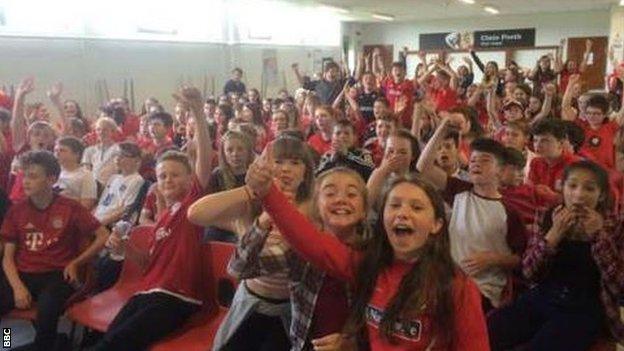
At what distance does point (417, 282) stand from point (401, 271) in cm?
9

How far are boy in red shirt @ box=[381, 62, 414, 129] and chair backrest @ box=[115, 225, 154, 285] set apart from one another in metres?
4.18

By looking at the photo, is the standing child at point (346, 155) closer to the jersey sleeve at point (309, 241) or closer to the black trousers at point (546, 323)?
the black trousers at point (546, 323)

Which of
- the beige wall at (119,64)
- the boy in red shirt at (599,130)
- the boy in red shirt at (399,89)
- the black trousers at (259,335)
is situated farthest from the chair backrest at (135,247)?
the beige wall at (119,64)

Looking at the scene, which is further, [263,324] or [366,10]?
[366,10]

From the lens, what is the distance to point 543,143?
360 centimetres

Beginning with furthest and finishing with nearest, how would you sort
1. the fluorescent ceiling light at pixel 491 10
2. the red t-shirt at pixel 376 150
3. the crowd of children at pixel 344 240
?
1. the fluorescent ceiling light at pixel 491 10
2. the red t-shirt at pixel 376 150
3. the crowd of children at pixel 344 240

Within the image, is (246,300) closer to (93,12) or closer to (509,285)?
(509,285)

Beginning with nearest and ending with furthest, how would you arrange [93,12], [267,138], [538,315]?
1. [538,315]
2. [267,138]
3. [93,12]

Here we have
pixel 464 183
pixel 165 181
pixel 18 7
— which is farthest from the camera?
pixel 18 7

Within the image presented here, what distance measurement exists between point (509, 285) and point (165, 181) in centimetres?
166

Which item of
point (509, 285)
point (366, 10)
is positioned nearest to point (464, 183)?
point (509, 285)

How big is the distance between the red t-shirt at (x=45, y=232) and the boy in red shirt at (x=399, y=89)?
4307 mm

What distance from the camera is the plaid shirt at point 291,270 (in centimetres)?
200

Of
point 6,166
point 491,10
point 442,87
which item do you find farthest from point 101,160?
point 491,10
